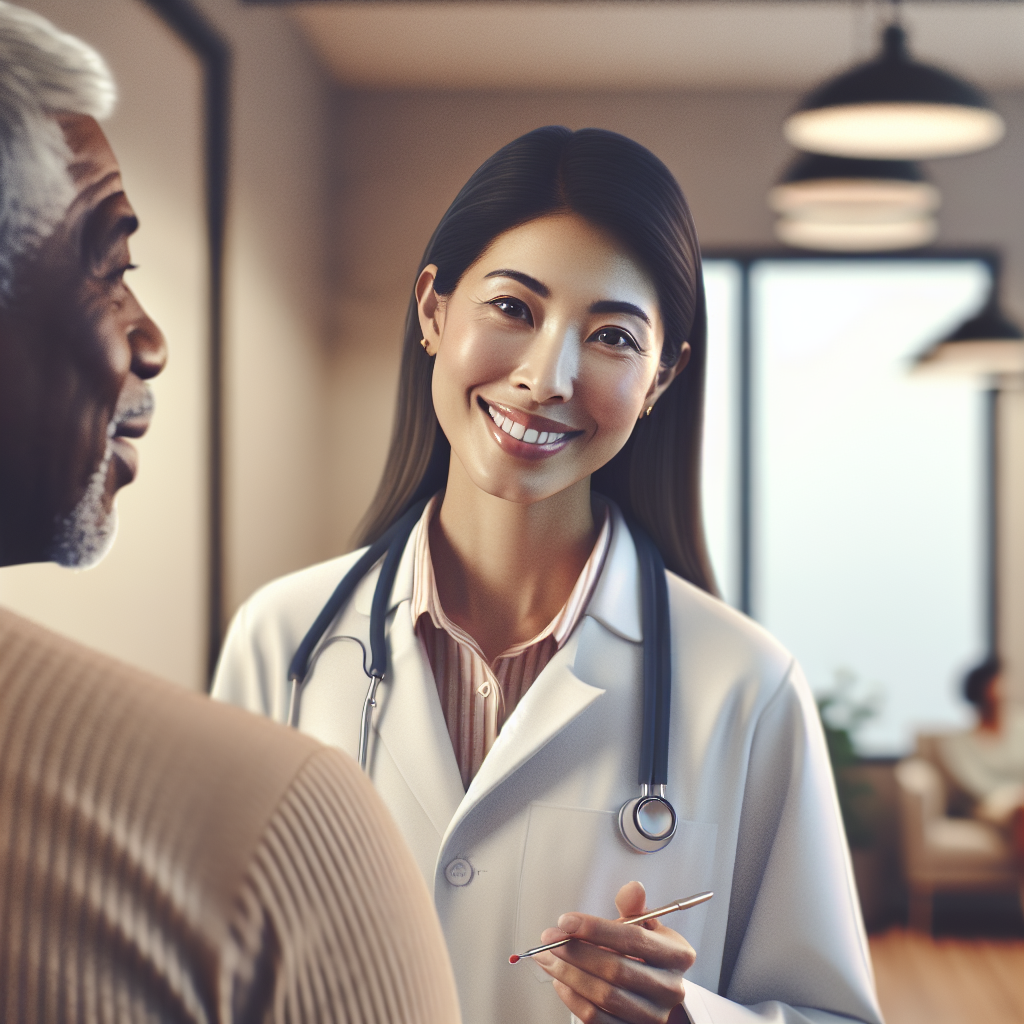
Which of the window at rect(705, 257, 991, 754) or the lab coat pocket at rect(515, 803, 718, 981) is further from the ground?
the window at rect(705, 257, 991, 754)

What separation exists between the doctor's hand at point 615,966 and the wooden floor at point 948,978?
8.13 feet

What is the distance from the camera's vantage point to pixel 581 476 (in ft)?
1.69

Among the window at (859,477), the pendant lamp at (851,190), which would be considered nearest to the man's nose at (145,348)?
the pendant lamp at (851,190)

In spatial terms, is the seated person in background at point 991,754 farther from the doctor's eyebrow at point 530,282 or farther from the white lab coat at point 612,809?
the doctor's eyebrow at point 530,282

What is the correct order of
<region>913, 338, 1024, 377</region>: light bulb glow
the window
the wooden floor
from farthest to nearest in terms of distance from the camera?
1. the window
2. the wooden floor
3. <region>913, 338, 1024, 377</region>: light bulb glow

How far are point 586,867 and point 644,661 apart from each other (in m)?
0.11

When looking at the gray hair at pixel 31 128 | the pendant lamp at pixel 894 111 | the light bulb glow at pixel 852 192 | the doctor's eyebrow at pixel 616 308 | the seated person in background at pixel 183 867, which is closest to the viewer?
the seated person in background at pixel 183 867

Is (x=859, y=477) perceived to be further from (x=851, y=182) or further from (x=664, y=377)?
(x=664, y=377)

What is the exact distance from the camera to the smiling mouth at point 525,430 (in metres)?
0.49

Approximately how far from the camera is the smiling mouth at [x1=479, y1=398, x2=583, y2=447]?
49cm

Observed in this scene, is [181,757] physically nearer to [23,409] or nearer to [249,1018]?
[249,1018]

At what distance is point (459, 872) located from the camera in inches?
19.3

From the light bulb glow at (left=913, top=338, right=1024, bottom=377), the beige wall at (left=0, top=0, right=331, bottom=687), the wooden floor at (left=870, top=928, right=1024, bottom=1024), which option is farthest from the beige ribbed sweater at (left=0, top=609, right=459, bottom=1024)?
the wooden floor at (left=870, top=928, right=1024, bottom=1024)

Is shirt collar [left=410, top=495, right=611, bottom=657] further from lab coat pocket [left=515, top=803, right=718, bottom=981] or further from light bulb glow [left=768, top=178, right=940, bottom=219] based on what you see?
light bulb glow [left=768, top=178, right=940, bottom=219]
